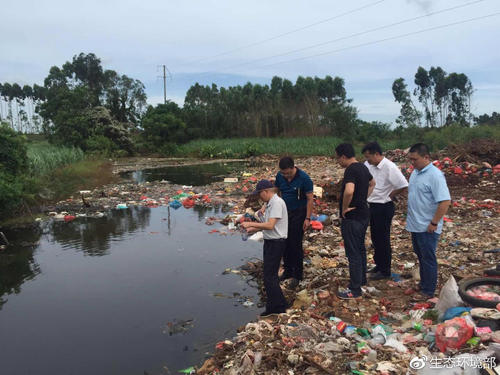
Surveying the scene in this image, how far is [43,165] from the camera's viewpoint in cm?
1285

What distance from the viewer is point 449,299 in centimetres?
319

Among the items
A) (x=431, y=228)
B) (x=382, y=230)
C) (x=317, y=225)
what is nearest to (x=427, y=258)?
(x=431, y=228)

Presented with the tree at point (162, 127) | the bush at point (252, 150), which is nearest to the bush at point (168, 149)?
the tree at point (162, 127)

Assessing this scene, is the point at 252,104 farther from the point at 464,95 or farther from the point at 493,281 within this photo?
the point at 493,281

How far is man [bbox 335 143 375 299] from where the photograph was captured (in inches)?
147

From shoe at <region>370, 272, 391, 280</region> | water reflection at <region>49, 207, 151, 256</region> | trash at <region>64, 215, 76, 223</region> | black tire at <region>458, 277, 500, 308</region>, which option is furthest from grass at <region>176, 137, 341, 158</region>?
black tire at <region>458, 277, 500, 308</region>

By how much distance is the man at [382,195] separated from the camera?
13.8 feet

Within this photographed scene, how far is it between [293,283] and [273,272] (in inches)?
37.5

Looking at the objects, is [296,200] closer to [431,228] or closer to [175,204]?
[431,228]

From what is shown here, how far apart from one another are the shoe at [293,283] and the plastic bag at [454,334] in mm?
1952

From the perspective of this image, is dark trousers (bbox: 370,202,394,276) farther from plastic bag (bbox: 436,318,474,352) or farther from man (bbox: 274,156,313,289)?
plastic bag (bbox: 436,318,474,352)

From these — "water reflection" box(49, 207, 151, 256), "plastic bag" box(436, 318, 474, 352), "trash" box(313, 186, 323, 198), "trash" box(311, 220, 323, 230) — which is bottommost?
"water reflection" box(49, 207, 151, 256)

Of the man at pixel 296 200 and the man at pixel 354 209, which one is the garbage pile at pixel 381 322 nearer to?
the man at pixel 354 209

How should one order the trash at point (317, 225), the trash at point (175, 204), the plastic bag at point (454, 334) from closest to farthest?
the plastic bag at point (454, 334), the trash at point (317, 225), the trash at point (175, 204)
